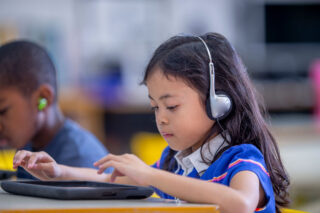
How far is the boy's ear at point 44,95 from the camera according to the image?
1.72 m

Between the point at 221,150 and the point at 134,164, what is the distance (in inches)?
9.8

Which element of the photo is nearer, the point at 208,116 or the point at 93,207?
the point at 93,207

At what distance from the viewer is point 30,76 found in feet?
5.65

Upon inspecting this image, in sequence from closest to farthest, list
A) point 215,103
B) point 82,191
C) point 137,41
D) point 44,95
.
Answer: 1. point 82,191
2. point 215,103
3. point 44,95
4. point 137,41

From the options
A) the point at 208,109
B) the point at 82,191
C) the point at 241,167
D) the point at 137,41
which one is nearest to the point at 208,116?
the point at 208,109

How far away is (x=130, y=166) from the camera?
982 millimetres

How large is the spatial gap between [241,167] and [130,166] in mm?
207

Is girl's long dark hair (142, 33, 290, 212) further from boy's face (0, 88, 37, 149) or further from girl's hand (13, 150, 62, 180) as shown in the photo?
boy's face (0, 88, 37, 149)

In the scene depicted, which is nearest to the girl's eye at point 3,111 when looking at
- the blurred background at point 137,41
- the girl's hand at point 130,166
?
the girl's hand at point 130,166

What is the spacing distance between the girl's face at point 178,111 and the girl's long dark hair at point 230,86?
2cm

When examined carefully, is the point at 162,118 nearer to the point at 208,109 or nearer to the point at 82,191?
the point at 208,109

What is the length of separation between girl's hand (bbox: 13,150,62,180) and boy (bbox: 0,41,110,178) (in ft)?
1.17

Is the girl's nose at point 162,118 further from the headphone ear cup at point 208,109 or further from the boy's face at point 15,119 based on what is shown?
the boy's face at point 15,119

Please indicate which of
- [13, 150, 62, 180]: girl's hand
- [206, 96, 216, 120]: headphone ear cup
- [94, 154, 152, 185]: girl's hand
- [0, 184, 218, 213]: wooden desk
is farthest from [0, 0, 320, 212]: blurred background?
[0, 184, 218, 213]: wooden desk
